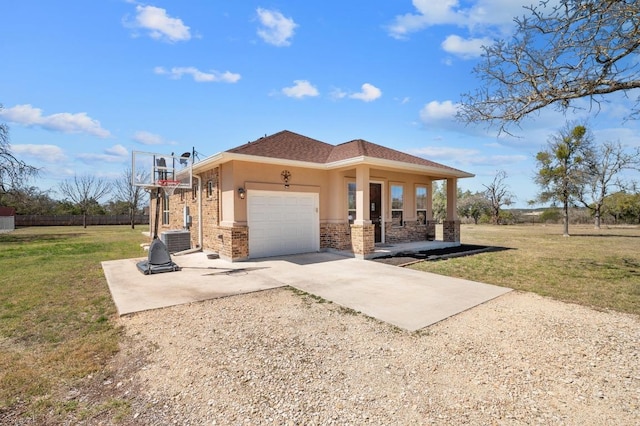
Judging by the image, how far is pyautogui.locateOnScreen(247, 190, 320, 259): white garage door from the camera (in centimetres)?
922

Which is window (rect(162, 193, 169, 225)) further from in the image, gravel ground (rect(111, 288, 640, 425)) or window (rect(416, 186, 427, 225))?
window (rect(416, 186, 427, 225))

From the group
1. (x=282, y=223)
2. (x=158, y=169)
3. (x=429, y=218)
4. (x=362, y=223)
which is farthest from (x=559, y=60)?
(x=158, y=169)

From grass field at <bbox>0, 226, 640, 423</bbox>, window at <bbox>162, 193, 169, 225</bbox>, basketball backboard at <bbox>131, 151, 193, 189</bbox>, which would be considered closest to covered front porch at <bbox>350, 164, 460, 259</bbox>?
grass field at <bbox>0, 226, 640, 423</bbox>

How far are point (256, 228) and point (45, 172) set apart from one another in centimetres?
2177

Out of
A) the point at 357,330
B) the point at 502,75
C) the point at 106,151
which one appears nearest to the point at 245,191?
the point at 357,330

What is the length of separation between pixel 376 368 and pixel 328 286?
3.09 metres

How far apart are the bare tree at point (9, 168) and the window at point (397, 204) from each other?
23462mm

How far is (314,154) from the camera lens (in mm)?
10672

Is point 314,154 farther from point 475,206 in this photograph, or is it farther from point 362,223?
point 475,206

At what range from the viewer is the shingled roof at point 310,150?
9383mm

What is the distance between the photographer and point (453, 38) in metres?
8.89

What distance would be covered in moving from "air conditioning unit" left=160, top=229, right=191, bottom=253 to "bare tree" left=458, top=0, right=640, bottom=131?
9749mm

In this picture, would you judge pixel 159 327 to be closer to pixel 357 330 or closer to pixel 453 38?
pixel 357 330

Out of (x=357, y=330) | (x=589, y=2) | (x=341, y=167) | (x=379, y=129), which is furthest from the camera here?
(x=379, y=129)
